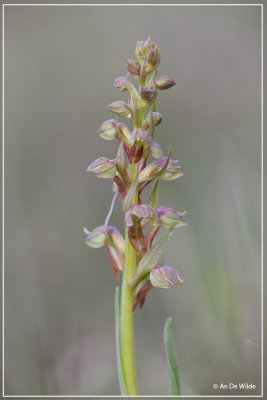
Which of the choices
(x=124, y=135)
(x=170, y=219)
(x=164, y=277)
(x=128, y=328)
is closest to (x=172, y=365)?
(x=128, y=328)

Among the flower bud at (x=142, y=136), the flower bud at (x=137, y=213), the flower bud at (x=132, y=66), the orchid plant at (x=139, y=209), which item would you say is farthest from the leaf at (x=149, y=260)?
the flower bud at (x=132, y=66)

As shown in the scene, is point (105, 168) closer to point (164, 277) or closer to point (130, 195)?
point (130, 195)

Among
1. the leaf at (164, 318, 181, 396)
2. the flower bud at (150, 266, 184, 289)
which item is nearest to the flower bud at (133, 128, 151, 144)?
the flower bud at (150, 266, 184, 289)

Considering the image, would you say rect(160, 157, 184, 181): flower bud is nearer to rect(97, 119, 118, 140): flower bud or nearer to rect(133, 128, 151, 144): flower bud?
rect(133, 128, 151, 144): flower bud

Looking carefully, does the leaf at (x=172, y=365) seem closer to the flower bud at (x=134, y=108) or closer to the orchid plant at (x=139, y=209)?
the orchid plant at (x=139, y=209)

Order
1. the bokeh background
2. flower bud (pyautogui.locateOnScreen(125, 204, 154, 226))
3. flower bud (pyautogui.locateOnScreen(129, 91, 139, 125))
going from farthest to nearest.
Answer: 1. the bokeh background
2. flower bud (pyautogui.locateOnScreen(129, 91, 139, 125))
3. flower bud (pyautogui.locateOnScreen(125, 204, 154, 226))

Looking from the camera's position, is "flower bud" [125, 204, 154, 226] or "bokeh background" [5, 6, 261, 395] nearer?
"flower bud" [125, 204, 154, 226]

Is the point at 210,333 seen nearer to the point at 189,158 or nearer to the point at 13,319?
the point at 13,319
